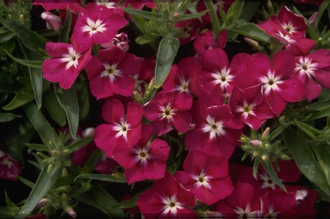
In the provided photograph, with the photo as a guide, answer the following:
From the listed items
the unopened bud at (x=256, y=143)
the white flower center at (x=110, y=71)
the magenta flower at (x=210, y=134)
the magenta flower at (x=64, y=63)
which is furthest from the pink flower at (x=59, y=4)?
the unopened bud at (x=256, y=143)

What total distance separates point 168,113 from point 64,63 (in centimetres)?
41

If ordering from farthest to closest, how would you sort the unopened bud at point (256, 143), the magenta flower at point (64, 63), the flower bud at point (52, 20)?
the flower bud at point (52, 20), the magenta flower at point (64, 63), the unopened bud at point (256, 143)

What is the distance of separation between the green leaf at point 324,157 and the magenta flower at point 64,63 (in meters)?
0.86

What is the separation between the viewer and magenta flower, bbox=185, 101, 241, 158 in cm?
153

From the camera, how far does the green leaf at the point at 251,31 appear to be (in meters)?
1.61

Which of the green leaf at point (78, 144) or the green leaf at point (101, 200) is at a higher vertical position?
the green leaf at point (78, 144)

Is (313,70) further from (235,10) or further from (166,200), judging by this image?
(166,200)

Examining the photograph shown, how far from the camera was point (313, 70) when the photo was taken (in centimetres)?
158

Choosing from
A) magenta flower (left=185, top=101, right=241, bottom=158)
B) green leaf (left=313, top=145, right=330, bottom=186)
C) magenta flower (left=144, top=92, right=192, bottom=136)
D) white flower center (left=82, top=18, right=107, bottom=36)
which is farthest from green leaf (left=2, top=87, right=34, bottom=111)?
green leaf (left=313, top=145, right=330, bottom=186)

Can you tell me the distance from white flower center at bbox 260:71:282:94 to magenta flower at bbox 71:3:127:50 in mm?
529

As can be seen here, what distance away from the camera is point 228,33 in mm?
1794

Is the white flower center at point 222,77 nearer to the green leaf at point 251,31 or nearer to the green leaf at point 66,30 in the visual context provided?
the green leaf at point 251,31

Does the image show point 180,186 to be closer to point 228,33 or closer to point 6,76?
point 228,33

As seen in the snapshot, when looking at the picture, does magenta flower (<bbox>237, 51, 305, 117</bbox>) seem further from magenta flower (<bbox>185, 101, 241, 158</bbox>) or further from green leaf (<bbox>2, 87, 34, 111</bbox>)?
green leaf (<bbox>2, 87, 34, 111</bbox>)
